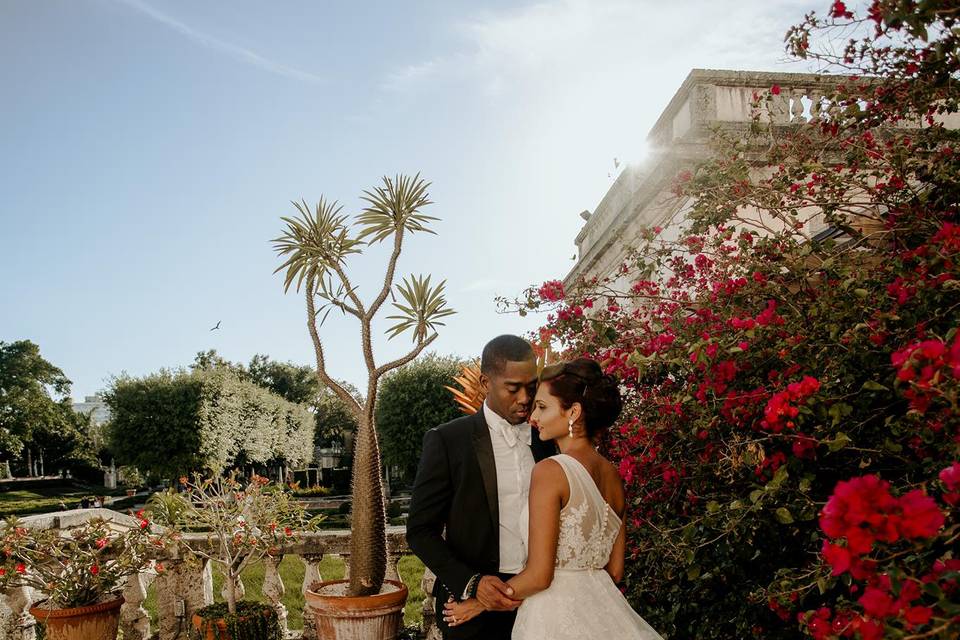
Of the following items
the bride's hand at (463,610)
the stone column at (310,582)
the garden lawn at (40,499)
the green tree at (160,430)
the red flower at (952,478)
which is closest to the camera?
the red flower at (952,478)

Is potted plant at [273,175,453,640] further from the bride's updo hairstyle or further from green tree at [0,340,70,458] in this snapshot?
green tree at [0,340,70,458]

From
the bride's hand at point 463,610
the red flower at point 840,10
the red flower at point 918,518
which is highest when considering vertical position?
the red flower at point 840,10

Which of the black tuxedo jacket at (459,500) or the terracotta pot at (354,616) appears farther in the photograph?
the terracotta pot at (354,616)

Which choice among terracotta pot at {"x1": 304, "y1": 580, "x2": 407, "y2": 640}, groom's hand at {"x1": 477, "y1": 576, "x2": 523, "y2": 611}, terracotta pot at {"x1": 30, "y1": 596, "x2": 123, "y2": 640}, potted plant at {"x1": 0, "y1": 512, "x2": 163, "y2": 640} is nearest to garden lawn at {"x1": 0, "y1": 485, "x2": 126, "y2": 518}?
potted plant at {"x1": 0, "y1": 512, "x2": 163, "y2": 640}

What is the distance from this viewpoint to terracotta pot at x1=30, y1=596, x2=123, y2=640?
16.9 feet

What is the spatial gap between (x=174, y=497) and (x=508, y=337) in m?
4.34

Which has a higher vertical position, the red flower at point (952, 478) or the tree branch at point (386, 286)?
the tree branch at point (386, 286)

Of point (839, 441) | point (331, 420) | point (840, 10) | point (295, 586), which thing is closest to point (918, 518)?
point (839, 441)

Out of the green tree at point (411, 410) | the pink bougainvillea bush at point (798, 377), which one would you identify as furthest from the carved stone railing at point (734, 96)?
the green tree at point (411, 410)

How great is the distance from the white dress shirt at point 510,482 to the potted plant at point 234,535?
122 inches

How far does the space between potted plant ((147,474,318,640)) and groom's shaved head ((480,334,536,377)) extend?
3373 mm

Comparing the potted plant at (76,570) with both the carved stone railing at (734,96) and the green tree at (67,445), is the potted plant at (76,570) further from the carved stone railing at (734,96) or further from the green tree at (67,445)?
the green tree at (67,445)

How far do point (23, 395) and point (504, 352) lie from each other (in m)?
56.4

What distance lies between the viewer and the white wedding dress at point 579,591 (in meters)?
2.71
